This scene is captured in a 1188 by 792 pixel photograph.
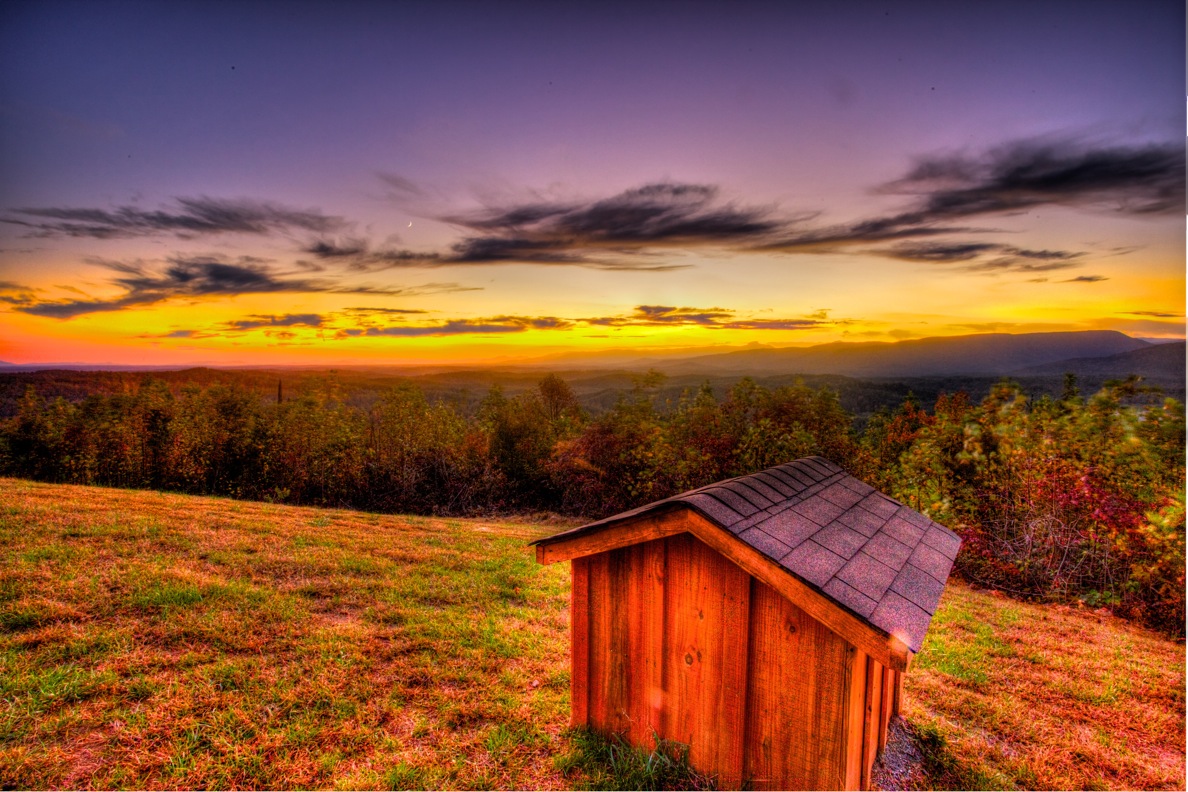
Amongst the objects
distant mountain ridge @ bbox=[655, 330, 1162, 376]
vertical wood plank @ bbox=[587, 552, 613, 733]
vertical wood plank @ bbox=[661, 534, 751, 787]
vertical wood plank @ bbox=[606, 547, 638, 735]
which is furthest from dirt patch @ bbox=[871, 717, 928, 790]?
distant mountain ridge @ bbox=[655, 330, 1162, 376]

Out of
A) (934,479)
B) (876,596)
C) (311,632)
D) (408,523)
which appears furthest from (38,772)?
(934,479)

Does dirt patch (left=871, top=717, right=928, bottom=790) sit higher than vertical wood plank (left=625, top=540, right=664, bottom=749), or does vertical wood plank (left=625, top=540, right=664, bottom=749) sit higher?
vertical wood plank (left=625, top=540, right=664, bottom=749)

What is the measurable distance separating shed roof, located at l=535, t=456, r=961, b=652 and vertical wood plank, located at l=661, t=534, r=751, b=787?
Answer: 313 millimetres

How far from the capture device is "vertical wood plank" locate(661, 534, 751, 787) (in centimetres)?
300

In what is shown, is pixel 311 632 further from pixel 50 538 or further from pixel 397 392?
pixel 397 392

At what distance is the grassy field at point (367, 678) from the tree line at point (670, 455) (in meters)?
0.99

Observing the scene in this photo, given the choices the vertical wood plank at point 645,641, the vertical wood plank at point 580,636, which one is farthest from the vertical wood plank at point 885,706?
the vertical wood plank at point 580,636

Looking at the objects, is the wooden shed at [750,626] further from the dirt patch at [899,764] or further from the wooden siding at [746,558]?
the dirt patch at [899,764]

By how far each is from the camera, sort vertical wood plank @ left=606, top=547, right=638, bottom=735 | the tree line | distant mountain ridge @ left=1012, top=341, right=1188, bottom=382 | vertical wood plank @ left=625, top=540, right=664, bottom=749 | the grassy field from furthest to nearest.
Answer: the tree line
distant mountain ridge @ left=1012, top=341, right=1188, bottom=382
the grassy field
vertical wood plank @ left=606, top=547, right=638, bottom=735
vertical wood plank @ left=625, top=540, right=664, bottom=749

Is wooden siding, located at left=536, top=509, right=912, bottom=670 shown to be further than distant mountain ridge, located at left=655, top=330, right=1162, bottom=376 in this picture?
No

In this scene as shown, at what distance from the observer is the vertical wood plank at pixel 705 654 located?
3.00 m

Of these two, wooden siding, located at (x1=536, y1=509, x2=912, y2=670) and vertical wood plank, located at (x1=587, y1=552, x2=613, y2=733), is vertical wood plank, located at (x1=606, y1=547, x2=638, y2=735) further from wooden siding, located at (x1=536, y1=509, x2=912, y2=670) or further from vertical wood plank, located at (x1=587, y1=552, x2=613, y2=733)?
wooden siding, located at (x1=536, y1=509, x2=912, y2=670)

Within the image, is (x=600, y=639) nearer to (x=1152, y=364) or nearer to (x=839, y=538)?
(x=839, y=538)

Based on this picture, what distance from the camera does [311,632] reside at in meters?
5.31
